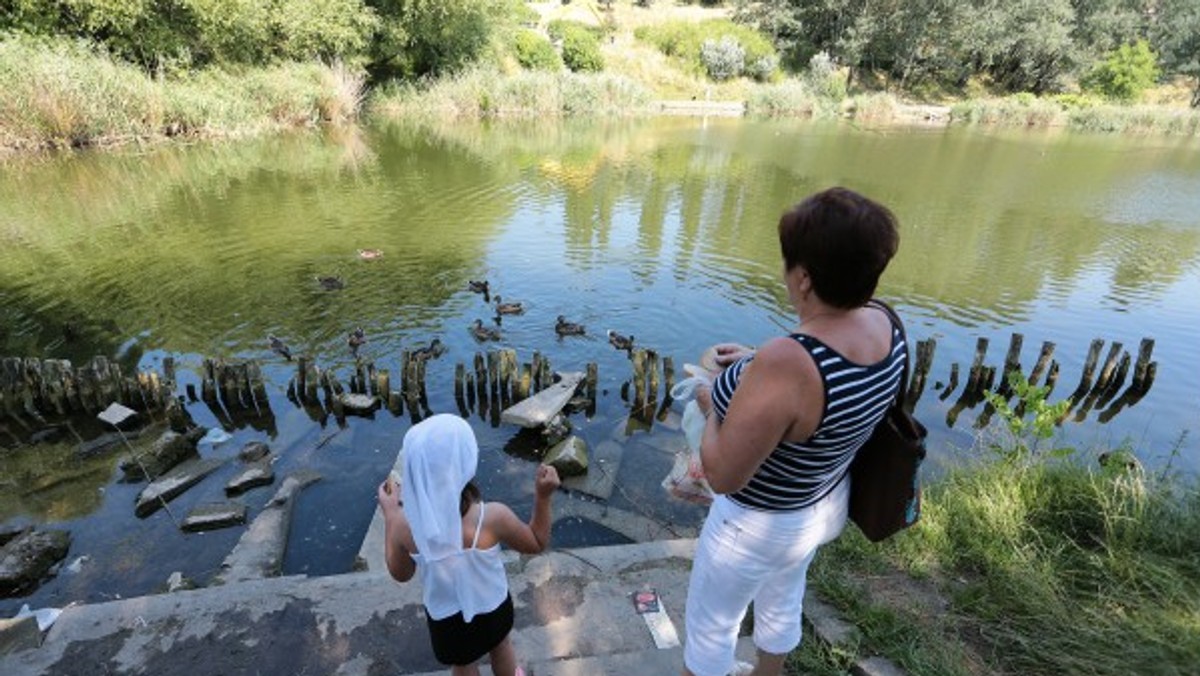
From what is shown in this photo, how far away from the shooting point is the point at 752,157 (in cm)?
2567

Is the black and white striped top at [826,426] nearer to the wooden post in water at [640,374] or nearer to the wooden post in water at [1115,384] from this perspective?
the wooden post in water at [640,374]

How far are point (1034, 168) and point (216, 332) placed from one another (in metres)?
28.1

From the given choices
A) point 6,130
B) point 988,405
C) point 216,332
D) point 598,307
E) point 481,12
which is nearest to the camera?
point 988,405

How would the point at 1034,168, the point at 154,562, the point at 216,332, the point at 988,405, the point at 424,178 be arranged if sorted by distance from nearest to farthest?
1. the point at 154,562
2. the point at 988,405
3. the point at 216,332
4. the point at 424,178
5. the point at 1034,168

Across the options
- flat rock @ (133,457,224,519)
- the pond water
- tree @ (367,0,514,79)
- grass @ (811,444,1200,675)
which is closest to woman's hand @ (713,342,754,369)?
grass @ (811,444,1200,675)

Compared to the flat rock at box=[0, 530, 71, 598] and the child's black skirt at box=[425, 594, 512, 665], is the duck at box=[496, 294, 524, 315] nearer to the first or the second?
the flat rock at box=[0, 530, 71, 598]

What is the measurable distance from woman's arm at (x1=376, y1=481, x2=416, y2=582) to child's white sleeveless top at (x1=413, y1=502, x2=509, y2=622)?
5 centimetres

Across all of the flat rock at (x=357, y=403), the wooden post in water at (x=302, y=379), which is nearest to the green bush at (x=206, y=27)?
the wooden post in water at (x=302, y=379)

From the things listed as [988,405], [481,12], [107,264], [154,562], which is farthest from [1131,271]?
[481,12]

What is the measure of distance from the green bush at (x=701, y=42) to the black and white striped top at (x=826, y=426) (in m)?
50.2

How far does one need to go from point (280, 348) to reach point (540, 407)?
416 centimetres

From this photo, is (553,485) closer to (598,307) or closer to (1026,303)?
(598,307)

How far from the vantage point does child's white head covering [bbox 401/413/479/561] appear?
2.26 meters

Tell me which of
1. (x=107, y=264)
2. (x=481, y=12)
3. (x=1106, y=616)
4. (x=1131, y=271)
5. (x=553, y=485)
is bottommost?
(x=107, y=264)
